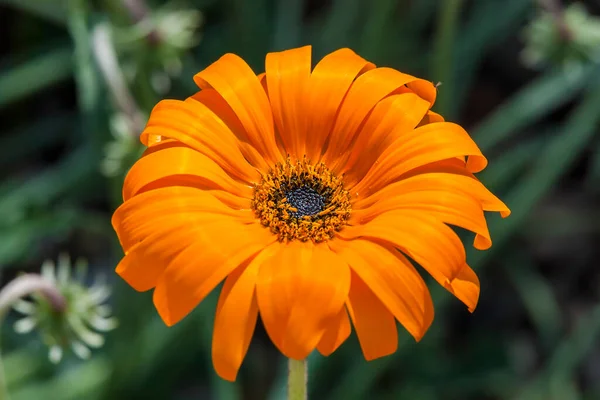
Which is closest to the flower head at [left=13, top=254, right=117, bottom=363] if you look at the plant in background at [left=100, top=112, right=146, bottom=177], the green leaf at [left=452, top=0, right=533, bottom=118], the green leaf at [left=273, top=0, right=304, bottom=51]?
the plant in background at [left=100, top=112, right=146, bottom=177]

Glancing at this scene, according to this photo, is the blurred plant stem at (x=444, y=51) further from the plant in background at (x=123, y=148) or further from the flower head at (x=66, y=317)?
the flower head at (x=66, y=317)

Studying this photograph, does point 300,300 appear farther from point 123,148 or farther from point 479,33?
point 479,33

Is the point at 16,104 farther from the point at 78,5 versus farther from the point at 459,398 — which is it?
the point at 459,398

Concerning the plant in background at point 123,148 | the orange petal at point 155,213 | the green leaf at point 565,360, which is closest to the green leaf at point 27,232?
the plant in background at point 123,148

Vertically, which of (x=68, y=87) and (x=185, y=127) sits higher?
(x=185, y=127)

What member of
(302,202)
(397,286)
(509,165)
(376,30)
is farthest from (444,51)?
(397,286)

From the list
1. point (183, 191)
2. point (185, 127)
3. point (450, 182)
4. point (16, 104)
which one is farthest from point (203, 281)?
point (16, 104)
